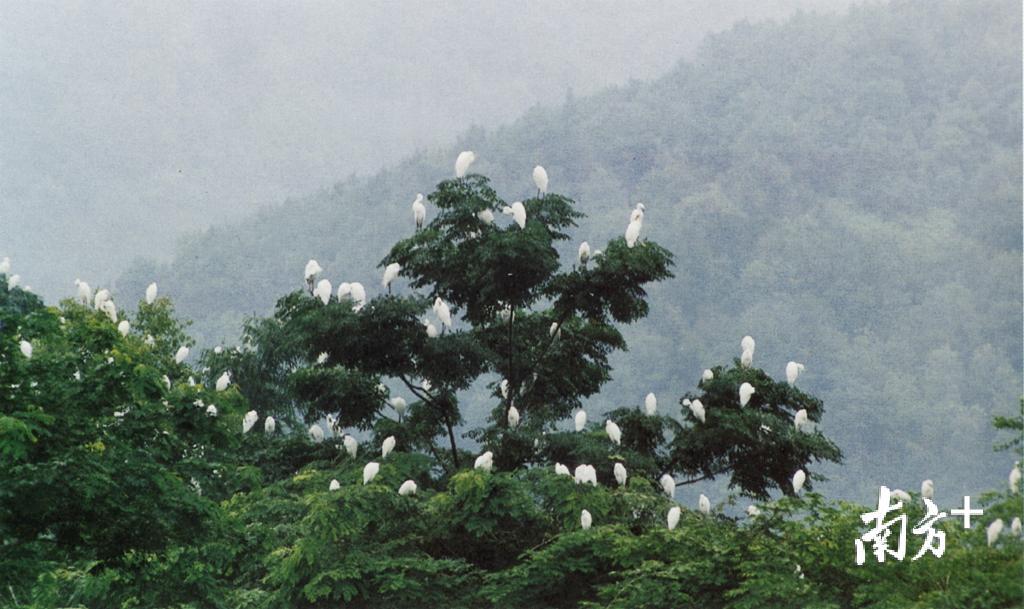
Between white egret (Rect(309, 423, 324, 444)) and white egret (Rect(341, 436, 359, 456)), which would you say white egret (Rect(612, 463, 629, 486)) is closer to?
white egret (Rect(341, 436, 359, 456))

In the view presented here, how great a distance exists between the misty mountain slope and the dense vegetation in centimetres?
2555

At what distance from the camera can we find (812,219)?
48.6m

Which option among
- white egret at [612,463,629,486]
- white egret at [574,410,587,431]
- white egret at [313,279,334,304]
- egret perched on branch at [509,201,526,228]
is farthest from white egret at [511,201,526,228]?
white egret at [612,463,629,486]

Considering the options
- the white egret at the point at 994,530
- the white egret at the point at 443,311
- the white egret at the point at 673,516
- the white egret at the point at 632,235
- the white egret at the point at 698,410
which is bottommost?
the white egret at the point at 994,530

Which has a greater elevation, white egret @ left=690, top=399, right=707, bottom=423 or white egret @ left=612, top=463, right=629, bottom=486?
white egret @ left=690, top=399, right=707, bottom=423

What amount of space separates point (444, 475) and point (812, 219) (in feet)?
137

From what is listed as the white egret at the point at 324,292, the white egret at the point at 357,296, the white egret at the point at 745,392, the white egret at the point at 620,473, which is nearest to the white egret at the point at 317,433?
the white egret at the point at 324,292

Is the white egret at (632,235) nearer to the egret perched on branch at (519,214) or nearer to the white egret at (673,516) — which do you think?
the egret perched on branch at (519,214)

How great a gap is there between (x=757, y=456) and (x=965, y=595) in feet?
11.1

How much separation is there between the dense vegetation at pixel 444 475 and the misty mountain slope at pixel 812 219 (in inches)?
1006

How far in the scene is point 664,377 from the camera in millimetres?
37625

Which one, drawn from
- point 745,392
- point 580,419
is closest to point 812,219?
point 580,419

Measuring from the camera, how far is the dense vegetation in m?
5.12

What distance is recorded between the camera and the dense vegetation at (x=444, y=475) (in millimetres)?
5125
